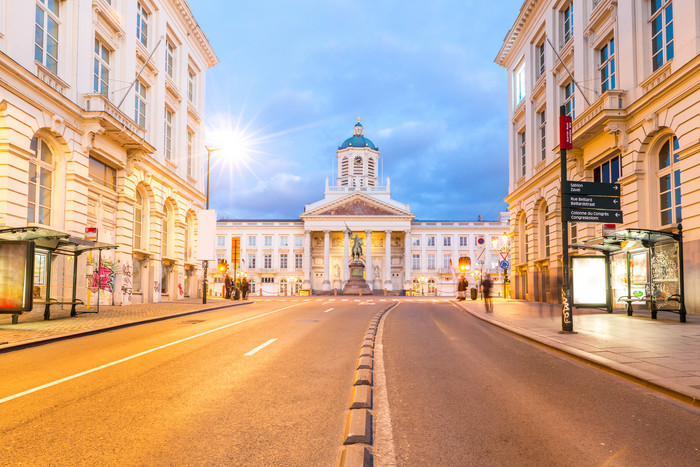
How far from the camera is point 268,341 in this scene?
40.0ft

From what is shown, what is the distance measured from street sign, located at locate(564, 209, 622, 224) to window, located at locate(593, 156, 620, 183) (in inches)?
376

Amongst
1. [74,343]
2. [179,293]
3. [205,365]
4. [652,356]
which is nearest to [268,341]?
[205,365]

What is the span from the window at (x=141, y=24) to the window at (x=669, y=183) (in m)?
27.3

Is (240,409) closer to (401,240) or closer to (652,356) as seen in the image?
(652,356)

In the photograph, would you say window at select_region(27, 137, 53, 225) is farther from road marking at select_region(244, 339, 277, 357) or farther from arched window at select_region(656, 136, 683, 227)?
arched window at select_region(656, 136, 683, 227)

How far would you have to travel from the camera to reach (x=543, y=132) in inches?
1348

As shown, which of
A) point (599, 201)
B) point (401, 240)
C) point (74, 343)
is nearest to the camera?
point (74, 343)

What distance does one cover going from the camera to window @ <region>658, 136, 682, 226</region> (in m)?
18.6

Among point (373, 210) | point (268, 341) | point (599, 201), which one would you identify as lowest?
point (268, 341)

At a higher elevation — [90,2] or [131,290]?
[90,2]

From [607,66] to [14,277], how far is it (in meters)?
25.3

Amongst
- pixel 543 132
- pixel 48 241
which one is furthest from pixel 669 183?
pixel 48 241

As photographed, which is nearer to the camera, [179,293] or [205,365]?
[205,365]

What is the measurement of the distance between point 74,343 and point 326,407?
8.42 meters
